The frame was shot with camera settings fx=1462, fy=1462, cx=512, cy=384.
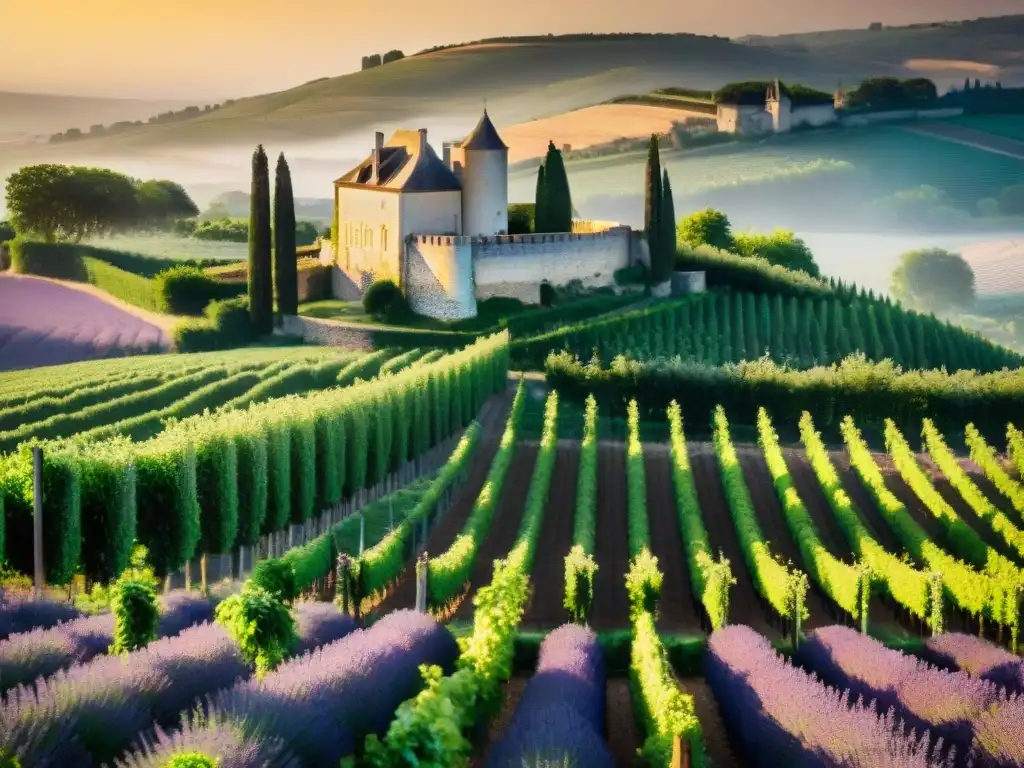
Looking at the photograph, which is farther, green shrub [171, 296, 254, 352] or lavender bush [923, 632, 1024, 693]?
green shrub [171, 296, 254, 352]

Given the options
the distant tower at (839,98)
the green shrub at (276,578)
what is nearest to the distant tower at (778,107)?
the distant tower at (839,98)

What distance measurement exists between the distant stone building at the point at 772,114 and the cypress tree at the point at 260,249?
123ft

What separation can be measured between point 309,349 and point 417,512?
1548 cm

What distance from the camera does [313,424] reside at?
2353 centimetres

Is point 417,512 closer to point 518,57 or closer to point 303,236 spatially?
point 303,236

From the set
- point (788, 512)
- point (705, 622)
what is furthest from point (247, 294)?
point (705, 622)

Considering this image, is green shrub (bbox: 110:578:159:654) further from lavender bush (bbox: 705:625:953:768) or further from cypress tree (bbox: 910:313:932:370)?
cypress tree (bbox: 910:313:932:370)

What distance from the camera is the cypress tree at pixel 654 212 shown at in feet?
146

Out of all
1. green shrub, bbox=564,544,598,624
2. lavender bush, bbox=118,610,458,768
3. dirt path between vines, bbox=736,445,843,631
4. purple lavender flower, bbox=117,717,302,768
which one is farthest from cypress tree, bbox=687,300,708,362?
purple lavender flower, bbox=117,717,302,768

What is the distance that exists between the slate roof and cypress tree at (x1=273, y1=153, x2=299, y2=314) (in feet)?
11.4

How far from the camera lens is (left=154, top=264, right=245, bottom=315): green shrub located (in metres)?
Answer: 41.3

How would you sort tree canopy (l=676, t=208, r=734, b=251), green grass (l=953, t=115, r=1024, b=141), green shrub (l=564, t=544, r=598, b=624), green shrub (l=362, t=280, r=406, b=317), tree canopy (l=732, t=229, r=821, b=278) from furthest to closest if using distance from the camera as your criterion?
1. green grass (l=953, t=115, r=1024, b=141)
2. tree canopy (l=732, t=229, r=821, b=278)
3. tree canopy (l=676, t=208, r=734, b=251)
4. green shrub (l=362, t=280, r=406, b=317)
5. green shrub (l=564, t=544, r=598, b=624)

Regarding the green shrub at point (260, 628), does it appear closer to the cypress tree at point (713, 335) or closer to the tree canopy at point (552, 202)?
the cypress tree at point (713, 335)

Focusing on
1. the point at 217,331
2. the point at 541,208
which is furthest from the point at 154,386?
the point at 541,208
